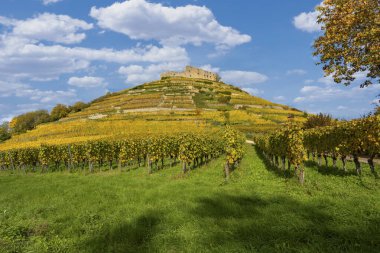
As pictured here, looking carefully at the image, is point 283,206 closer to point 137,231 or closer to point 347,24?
point 137,231

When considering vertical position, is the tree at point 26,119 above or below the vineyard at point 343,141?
above

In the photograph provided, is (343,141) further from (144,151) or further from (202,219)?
(144,151)

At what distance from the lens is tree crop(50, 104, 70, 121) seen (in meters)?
103

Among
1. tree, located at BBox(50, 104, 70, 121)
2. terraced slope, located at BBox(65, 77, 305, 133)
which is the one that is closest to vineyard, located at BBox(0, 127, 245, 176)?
terraced slope, located at BBox(65, 77, 305, 133)

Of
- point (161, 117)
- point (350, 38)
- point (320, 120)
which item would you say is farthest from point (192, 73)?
point (350, 38)

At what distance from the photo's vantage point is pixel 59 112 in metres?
107

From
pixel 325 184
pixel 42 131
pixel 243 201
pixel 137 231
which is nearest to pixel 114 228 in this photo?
pixel 137 231

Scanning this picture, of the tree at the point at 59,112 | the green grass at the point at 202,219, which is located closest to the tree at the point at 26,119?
the tree at the point at 59,112

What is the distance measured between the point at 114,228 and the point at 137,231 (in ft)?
2.94

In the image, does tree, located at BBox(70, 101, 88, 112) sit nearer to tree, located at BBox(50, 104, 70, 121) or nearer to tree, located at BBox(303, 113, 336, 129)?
tree, located at BBox(50, 104, 70, 121)

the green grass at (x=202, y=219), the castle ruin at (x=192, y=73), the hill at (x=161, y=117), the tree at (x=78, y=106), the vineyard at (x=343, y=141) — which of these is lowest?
the green grass at (x=202, y=219)

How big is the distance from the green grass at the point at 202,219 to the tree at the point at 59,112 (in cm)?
9366

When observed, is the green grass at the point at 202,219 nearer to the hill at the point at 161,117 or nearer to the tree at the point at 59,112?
the hill at the point at 161,117

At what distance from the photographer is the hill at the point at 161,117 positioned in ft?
210
